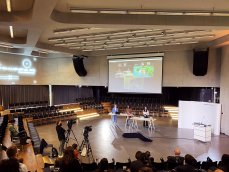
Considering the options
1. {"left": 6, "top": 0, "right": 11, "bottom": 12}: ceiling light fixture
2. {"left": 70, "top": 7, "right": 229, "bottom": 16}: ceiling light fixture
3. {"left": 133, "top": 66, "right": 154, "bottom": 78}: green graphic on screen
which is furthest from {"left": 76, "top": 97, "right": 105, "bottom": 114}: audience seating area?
{"left": 6, "top": 0, "right": 11, "bottom": 12}: ceiling light fixture

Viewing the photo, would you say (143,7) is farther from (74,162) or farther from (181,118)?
(181,118)

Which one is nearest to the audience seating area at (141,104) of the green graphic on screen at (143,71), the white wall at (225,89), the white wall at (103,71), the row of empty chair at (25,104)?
the white wall at (103,71)

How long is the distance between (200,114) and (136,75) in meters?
5.61

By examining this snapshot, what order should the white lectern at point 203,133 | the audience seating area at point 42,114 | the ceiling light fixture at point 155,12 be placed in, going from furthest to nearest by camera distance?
the audience seating area at point 42,114 → the white lectern at point 203,133 → the ceiling light fixture at point 155,12

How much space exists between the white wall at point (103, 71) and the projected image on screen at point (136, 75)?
1.54 m

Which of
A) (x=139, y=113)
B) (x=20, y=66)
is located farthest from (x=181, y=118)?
(x=20, y=66)

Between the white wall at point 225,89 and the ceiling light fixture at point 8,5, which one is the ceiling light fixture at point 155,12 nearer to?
the ceiling light fixture at point 8,5

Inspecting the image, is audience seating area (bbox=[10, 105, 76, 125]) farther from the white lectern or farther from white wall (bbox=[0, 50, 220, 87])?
the white lectern

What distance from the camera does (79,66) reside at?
19250 millimetres

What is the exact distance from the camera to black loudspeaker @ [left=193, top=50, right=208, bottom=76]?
48.5 ft

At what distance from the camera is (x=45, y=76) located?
20641mm

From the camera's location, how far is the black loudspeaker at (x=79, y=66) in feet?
62.3

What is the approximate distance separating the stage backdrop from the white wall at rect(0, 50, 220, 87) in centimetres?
230

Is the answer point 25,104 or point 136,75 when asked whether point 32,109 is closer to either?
point 25,104
